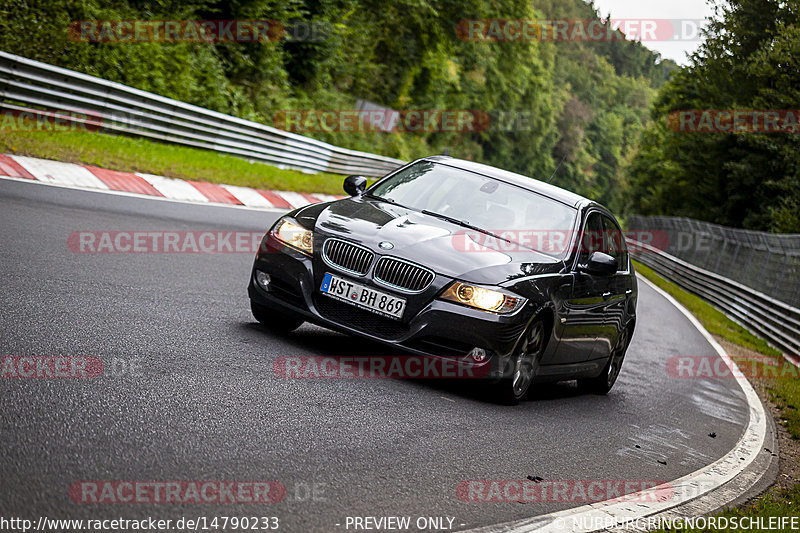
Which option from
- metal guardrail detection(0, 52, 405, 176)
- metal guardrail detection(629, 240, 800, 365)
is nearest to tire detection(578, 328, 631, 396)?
metal guardrail detection(629, 240, 800, 365)

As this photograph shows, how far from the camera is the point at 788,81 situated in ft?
124

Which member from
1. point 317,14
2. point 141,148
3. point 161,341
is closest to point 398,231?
point 161,341

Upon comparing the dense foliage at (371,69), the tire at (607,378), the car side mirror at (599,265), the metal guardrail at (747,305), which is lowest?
the metal guardrail at (747,305)

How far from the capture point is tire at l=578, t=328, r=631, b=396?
9211mm

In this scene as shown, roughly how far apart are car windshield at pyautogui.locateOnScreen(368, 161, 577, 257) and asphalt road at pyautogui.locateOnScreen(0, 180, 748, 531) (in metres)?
1.23

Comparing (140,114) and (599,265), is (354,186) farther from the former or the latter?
(140,114)

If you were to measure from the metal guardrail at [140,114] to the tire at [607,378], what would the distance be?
11217mm

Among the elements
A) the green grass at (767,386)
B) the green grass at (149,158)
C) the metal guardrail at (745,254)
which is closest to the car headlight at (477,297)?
the green grass at (767,386)

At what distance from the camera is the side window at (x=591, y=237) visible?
8.20m

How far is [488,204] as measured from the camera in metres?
8.16

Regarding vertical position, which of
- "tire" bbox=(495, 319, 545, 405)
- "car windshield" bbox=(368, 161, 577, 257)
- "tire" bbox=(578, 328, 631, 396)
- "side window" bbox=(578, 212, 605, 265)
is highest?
"car windshield" bbox=(368, 161, 577, 257)

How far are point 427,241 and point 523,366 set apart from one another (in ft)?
3.67

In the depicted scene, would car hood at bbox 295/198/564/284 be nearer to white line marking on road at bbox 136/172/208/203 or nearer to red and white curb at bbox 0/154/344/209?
red and white curb at bbox 0/154/344/209

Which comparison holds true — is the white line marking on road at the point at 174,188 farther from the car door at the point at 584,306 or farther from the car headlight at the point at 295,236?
the car door at the point at 584,306
